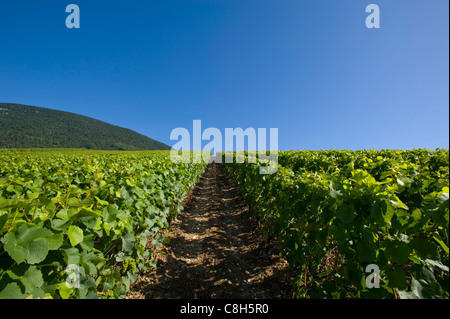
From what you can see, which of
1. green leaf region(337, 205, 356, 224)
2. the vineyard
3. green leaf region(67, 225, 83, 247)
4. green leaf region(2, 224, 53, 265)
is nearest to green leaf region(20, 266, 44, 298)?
the vineyard

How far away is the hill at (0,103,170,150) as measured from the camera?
143m

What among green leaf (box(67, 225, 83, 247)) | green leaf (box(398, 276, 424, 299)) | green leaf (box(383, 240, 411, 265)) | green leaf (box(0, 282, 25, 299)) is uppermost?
green leaf (box(67, 225, 83, 247))

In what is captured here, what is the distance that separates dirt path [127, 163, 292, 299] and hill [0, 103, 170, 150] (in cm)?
16731

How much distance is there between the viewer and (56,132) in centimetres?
16862

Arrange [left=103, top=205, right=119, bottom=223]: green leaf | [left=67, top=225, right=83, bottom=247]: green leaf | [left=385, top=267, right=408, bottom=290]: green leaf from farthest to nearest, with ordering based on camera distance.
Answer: [left=103, top=205, right=119, bottom=223]: green leaf
[left=385, top=267, right=408, bottom=290]: green leaf
[left=67, top=225, right=83, bottom=247]: green leaf

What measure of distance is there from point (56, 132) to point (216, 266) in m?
219

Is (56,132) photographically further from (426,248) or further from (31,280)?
(426,248)

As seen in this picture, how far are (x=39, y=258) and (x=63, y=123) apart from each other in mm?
241319

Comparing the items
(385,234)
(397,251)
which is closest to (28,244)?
(397,251)

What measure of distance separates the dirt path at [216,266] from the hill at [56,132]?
16731cm

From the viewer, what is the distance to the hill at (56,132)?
14346 centimetres

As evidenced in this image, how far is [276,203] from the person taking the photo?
4.22 m

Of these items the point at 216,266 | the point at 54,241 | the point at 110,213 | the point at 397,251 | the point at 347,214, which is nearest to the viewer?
the point at 54,241

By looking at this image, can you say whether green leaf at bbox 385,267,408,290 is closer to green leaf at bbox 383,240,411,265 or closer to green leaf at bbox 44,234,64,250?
green leaf at bbox 383,240,411,265
